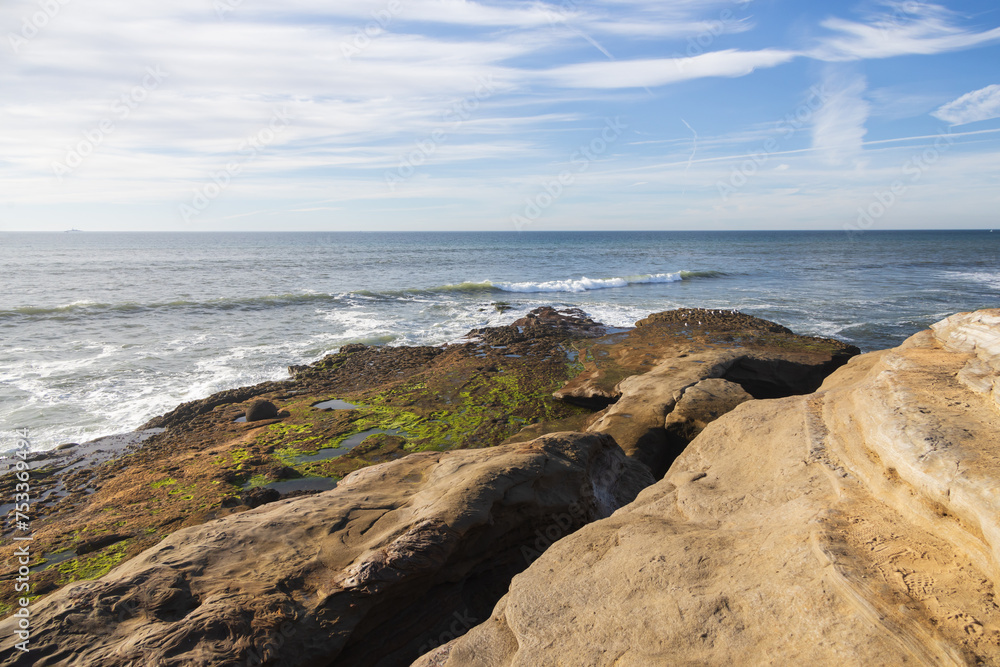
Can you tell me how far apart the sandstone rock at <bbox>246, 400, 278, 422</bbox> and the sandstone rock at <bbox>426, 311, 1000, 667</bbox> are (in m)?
8.94

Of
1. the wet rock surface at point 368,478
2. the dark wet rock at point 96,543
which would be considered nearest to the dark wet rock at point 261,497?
the wet rock surface at point 368,478

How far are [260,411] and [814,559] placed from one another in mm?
10977

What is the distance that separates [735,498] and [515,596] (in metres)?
2.36

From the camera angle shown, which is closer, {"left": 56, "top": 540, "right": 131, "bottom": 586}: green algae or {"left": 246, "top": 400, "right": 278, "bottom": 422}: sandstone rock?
{"left": 56, "top": 540, "right": 131, "bottom": 586}: green algae

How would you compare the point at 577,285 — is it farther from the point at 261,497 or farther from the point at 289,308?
the point at 261,497

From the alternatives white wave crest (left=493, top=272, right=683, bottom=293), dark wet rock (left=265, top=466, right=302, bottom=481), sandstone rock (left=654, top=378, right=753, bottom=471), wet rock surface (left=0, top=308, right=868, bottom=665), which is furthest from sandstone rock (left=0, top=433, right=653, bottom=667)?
white wave crest (left=493, top=272, right=683, bottom=293)

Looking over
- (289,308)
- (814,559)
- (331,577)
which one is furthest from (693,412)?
(289,308)

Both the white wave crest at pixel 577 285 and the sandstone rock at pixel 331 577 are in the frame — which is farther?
the white wave crest at pixel 577 285

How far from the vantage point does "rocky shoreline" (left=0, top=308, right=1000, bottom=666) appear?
11.0 ft

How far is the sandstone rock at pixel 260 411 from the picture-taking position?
11.5 m

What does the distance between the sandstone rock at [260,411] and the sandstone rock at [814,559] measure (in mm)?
8937

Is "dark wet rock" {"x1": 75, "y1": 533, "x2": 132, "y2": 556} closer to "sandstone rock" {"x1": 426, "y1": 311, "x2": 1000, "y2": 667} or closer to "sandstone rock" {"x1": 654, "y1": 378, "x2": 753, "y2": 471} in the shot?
"sandstone rock" {"x1": 426, "y1": 311, "x2": 1000, "y2": 667}

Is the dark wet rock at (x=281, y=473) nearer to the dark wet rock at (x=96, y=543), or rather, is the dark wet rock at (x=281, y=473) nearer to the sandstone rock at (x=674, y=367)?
the dark wet rock at (x=96, y=543)

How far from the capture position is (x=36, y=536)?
24.0 feet
